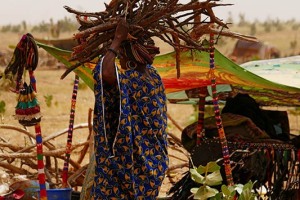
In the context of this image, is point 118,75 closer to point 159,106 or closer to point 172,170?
point 159,106

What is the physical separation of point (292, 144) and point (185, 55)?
137 cm

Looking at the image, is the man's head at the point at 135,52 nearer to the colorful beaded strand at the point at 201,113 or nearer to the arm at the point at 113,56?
the arm at the point at 113,56

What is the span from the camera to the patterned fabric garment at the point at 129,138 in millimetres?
4441

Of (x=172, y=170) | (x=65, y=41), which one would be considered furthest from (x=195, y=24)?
(x=65, y=41)

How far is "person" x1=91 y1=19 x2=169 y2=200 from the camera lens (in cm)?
443

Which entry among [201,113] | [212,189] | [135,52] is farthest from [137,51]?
[201,113]

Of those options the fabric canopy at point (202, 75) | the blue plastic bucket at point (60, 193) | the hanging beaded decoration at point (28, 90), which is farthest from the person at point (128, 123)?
the fabric canopy at point (202, 75)

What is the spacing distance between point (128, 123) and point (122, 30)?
577 mm

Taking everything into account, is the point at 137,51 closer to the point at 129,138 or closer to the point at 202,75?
the point at 129,138

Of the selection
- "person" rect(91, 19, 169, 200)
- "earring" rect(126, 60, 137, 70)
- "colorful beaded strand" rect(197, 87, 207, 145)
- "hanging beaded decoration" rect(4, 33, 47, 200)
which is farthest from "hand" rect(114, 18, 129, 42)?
"colorful beaded strand" rect(197, 87, 207, 145)

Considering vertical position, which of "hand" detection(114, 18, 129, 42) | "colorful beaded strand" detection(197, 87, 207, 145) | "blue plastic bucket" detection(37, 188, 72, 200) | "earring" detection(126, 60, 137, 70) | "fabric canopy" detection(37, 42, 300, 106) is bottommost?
"blue plastic bucket" detection(37, 188, 72, 200)

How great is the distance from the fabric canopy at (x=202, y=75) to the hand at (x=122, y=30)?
1.08 m

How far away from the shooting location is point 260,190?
22.5ft

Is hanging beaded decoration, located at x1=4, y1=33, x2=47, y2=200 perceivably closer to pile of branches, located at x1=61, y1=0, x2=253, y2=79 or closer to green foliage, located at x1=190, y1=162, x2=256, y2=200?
pile of branches, located at x1=61, y1=0, x2=253, y2=79
